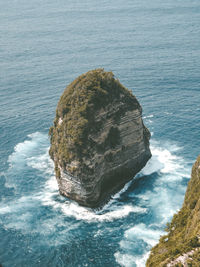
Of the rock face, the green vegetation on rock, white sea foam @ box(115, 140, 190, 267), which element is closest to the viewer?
white sea foam @ box(115, 140, 190, 267)

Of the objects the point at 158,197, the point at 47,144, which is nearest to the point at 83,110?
the point at 158,197

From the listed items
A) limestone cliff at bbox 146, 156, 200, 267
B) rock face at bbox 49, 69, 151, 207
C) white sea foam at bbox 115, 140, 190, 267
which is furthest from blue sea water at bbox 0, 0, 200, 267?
limestone cliff at bbox 146, 156, 200, 267

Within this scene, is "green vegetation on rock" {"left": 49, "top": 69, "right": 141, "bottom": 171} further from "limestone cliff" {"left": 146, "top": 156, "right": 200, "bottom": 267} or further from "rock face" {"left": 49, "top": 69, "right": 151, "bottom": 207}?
"limestone cliff" {"left": 146, "top": 156, "right": 200, "bottom": 267}

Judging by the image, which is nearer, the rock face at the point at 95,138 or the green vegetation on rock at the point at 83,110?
the rock face at the point at 95,138

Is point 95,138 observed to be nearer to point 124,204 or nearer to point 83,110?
point 83,110

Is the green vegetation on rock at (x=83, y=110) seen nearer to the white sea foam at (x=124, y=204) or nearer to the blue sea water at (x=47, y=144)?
the white sea foam at (x=124, y=204)

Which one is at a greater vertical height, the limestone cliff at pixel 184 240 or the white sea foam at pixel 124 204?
the limestone cliff at pixel 184 240

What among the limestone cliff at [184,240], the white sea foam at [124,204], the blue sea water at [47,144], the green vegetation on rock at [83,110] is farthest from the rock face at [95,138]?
the limestone cliff at [184,240]
